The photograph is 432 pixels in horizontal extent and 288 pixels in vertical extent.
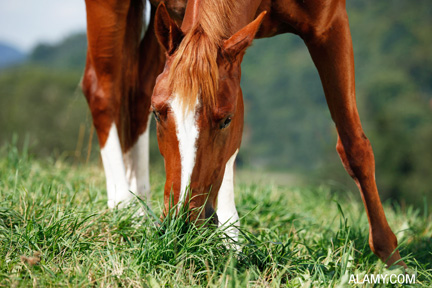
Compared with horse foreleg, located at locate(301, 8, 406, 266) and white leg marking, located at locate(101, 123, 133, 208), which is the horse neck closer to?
horse foreleg, located at locate(301, 8, 406, 266)

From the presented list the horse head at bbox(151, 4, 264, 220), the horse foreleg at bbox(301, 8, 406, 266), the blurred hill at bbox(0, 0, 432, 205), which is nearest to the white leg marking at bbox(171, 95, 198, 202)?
the horse head at bbox(151, 4, 264, 220)

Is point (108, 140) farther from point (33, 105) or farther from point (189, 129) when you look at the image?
point (33, 105)

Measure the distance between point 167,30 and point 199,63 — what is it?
314 millimetres

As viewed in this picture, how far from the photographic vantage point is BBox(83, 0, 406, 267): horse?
1.90 m

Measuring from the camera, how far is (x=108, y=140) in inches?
124

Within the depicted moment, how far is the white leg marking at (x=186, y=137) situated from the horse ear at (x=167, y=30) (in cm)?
33

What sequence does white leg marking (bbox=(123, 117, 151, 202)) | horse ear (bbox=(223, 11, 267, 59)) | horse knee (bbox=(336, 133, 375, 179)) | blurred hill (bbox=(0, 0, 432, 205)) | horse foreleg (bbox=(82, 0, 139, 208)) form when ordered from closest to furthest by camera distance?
1. horse ear (bbox=(223, 11, 267, 59))
2. horse knee (bbox=(336, 133, 375, 179))
3. horse foreleg (bbox=(82, 0, 139, 208))
4. white leg marking (bbox=(123, 117, 151, 202))
5. blurred hill (bbox=(0, 0, 432, 205))

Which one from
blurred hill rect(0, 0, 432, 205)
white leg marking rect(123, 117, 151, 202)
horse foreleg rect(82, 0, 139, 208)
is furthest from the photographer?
blurred hill rect(0, 0, 432, 205)

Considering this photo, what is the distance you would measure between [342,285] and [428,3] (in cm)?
8880

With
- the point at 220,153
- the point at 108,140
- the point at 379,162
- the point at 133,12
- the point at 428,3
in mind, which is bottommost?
the point at 379,162

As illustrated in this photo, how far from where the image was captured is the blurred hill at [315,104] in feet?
98.2

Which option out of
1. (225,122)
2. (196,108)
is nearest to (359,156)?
(225,122)

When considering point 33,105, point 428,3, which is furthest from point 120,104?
point 428,3

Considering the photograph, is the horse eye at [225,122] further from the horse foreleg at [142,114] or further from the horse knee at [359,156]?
the horse foreleg at [142,114]
